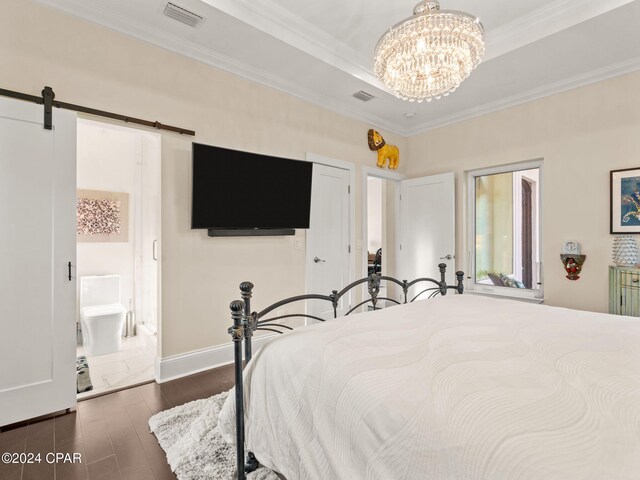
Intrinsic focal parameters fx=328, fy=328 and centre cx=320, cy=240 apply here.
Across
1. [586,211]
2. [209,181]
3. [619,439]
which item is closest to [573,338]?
[619,439]

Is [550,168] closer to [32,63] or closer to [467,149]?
[467,149]

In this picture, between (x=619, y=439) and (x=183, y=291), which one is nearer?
(x=619, y=439)

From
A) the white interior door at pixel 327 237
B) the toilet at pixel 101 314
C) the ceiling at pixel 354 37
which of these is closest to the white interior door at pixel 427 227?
the white interior door at pixel 327 237

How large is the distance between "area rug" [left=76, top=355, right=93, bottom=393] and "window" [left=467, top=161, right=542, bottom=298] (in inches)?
166

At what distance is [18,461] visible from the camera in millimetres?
1779

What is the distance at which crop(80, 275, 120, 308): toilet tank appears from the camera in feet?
12.6

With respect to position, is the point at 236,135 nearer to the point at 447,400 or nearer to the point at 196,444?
the point at 196,444

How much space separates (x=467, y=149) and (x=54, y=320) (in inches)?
181

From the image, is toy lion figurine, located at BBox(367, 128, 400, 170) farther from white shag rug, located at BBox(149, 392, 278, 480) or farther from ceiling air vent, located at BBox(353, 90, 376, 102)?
white shag rug, located at BBox(149, 392, 278, 480)

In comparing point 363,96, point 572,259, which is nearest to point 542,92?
point 572,259

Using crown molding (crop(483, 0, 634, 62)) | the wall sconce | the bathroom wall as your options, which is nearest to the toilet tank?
the bathroom wall

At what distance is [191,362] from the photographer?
2914mm

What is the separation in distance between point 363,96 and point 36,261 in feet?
11.3

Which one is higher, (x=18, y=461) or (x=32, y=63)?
(x=32, y=63)
